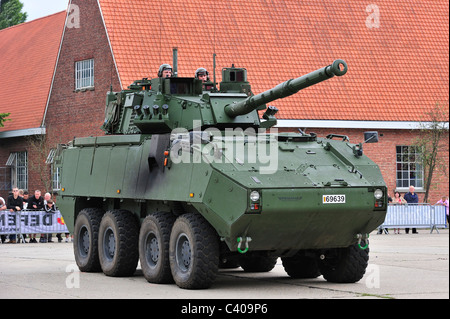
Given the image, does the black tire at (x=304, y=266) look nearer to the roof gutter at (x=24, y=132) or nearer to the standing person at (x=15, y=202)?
the standing person at (x=15, y=202)

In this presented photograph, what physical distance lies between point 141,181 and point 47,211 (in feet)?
42.7

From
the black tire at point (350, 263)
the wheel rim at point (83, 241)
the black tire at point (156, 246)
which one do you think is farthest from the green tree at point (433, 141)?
the black tire at point (156, 246)

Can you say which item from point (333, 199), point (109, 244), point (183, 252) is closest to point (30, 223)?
Result: point (109, 244)

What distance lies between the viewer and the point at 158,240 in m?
14.5

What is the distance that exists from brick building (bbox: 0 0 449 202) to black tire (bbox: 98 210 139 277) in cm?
1580

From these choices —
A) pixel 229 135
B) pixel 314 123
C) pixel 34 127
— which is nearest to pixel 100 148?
pixel 229 135

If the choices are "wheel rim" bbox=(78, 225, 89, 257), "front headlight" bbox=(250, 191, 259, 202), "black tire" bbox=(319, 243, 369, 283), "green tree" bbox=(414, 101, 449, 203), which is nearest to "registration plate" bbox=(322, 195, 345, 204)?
"front headlight" bbox=(250, 191, 259, 202)

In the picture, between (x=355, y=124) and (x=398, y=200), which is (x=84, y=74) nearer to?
(x=355, y=124)

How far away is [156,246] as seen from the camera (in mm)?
14828

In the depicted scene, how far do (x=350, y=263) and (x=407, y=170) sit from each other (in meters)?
22.2

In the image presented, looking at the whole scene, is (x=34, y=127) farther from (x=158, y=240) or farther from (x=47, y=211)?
(x=158, y=240)

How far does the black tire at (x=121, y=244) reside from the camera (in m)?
15.7

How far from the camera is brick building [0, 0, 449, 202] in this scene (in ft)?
108

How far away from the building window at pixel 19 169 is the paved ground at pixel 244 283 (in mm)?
Answer: 18117
